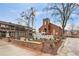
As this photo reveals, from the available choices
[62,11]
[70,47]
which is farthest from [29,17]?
[70,47]

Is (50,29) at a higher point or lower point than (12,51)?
higher

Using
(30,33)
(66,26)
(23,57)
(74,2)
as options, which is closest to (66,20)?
(66,26)

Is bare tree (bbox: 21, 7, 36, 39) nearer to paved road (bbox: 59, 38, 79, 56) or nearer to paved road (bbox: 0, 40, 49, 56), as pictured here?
paved road (bbox: 0, 40, 49, 56)

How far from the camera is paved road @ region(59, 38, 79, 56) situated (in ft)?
6.35

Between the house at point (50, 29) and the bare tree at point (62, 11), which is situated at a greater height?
the bare tree at point (62, 11)

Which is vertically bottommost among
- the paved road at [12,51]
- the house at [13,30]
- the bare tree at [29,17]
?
the paved road at [12,51]

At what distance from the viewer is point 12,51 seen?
197 cm

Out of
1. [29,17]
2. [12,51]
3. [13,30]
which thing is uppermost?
[29,17]

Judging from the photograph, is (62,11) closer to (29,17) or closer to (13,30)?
(29,17)

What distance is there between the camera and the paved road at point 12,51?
196 cm

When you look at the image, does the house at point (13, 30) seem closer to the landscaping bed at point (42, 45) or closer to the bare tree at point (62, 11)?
the landscaping bed at point (42, 45)

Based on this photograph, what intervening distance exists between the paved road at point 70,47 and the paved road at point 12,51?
10.3 inches

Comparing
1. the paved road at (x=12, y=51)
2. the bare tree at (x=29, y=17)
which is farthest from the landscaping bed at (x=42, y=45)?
the bare tree at (x=29, y=17)

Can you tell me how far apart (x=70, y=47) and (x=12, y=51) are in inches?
21.1
